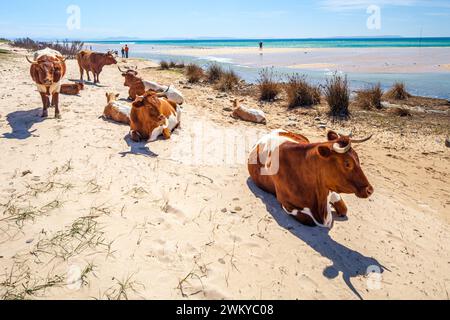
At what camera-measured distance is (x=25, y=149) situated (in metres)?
5.82

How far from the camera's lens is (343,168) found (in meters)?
3.60

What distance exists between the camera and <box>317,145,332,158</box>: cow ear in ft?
12.0

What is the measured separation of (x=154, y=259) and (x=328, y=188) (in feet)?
6.82

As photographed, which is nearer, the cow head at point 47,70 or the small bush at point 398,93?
the cow head at point 47,70

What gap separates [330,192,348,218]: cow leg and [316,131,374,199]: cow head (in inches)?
25.6

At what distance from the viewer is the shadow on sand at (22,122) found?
6500mm

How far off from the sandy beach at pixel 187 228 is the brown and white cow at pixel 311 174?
0.21m

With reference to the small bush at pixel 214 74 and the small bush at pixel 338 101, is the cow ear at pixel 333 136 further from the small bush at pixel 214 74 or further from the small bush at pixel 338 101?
the small bush at pixel 214 74

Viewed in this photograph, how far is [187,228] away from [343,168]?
1880 mm

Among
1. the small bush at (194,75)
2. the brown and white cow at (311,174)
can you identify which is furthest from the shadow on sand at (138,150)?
the small bush at (194,75)

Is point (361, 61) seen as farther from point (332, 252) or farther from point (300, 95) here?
point (332, 252)
